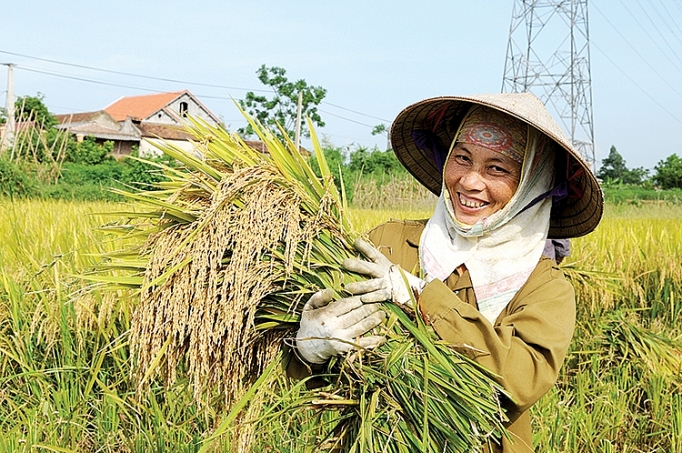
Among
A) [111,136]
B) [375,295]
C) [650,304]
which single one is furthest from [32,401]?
[111,136]

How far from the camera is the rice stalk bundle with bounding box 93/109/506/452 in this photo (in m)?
1.52

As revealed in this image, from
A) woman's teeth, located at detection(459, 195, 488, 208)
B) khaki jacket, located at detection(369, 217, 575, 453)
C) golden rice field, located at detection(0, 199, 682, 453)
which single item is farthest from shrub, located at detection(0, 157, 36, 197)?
khaki jacket, located at detection(369, 217, 575, 453)

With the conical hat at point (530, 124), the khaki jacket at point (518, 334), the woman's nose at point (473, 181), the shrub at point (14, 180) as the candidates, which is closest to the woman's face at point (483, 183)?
the woman's nose at point (473, 181)

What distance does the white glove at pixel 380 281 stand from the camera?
1.57 m

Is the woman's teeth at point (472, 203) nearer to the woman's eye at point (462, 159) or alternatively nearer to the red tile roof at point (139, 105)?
the woman's eye at point (462, 159)

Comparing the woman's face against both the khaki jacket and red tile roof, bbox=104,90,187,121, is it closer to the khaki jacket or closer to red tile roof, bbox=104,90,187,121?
the khaki jacket

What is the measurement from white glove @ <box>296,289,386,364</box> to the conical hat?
657 mm

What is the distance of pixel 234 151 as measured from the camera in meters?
1.66

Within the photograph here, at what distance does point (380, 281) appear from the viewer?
158 centimetres

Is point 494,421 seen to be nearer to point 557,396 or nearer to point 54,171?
point 557,396

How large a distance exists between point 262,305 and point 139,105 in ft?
170

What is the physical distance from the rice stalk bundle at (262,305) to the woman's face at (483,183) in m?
0.40

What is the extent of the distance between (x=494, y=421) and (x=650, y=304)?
3.98m

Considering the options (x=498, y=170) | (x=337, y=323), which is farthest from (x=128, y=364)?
(x=498, y=170)
